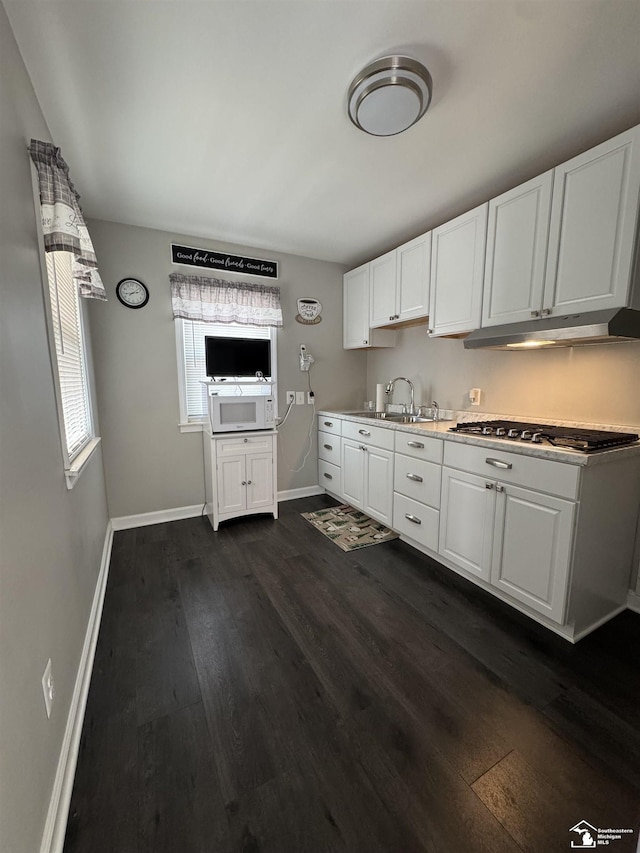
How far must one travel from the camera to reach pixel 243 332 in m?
3.29

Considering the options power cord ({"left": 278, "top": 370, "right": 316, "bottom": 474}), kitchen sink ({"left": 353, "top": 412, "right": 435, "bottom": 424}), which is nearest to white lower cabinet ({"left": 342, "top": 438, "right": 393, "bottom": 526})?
kitchen sink ({"left": 353, "top": 412, "right": 435, "bottom": 424})

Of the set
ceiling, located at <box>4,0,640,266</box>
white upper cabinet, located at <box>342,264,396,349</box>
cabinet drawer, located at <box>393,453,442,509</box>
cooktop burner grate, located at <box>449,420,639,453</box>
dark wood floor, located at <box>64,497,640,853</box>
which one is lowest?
dark wood floor, located at <box>64,497,640,853</box>

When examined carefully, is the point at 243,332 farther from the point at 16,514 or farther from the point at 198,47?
the point at 16,514

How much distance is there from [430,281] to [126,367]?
8.32 ft

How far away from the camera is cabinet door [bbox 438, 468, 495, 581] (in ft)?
6.47

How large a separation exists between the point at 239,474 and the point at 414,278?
2192mm

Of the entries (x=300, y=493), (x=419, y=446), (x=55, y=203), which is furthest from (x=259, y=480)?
(x=55, y=203)

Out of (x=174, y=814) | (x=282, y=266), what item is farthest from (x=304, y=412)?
(x=174, y=814)

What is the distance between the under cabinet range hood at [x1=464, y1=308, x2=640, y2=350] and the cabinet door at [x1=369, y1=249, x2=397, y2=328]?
0.95 meters

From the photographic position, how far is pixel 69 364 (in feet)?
6.20

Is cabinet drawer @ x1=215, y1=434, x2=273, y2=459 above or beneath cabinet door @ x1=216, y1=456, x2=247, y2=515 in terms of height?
above

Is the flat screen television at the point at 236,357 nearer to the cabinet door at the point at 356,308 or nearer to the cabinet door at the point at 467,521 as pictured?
the cabinet door at the point at 356,308

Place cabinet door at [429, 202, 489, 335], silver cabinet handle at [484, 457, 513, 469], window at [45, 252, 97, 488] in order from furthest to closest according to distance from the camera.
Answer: cabinet door at [429, 202, 489, 335] < silver cabinet handle at [484, 457, 513, 469] < window at [45, 252, 97, 488]

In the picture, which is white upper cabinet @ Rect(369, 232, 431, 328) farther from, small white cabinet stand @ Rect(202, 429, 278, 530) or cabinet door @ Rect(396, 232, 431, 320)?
small white cabinet stand @ Rect(202, 429, 278, 530)
